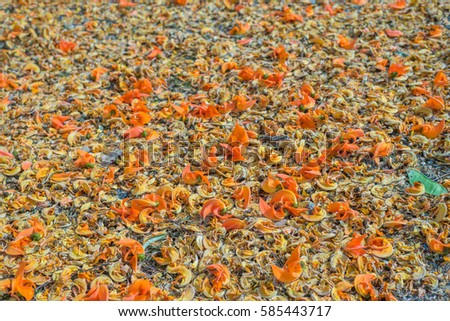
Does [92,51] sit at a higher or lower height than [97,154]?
higher

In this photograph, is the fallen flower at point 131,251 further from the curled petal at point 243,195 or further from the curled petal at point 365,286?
the curled petal at point 365,286

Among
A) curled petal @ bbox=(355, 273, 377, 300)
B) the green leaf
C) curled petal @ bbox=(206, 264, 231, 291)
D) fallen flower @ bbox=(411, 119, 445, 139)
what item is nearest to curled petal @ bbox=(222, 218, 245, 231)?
curled petal @ bbox=(206, 264, 231, 291)

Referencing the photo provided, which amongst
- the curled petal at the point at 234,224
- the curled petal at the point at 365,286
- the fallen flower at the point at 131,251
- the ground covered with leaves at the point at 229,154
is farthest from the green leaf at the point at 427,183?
the fallen flower at the point at 131,251

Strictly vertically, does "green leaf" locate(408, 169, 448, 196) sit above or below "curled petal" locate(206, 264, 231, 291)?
above

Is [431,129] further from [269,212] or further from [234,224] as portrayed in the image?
[234,224]

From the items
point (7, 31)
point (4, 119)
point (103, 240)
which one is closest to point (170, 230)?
point (103, 240)

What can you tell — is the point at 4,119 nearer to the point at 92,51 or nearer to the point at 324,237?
the point at 92,51

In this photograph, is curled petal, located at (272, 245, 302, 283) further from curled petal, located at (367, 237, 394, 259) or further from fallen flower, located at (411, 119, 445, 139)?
fallen flower, located at (411, 119, 445, 139)

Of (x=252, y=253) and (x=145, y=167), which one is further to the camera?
(x=145, y=167)
